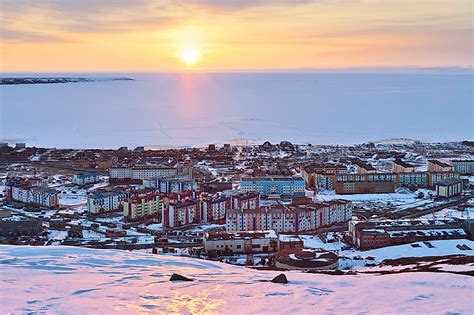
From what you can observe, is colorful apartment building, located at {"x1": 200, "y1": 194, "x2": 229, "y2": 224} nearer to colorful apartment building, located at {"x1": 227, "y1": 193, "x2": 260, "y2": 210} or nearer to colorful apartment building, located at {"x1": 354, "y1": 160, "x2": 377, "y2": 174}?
colorful apartment building, located at {"x1": 227, "y1": 193, "x2": 260, "y2": 210}

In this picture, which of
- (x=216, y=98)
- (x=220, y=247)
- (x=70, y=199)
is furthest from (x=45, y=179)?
(x=216, y=98)

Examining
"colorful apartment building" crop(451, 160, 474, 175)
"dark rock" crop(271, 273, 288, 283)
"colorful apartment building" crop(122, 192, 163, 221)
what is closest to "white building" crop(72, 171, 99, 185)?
"colorful apartment building" crop(122, 192, 163, 221)

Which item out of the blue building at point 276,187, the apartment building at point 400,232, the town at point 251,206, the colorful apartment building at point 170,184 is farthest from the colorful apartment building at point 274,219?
the colorful apartment building at point 170,184

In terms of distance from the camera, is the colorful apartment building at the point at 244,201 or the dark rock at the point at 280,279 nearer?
the dark rock at the point at 280,279

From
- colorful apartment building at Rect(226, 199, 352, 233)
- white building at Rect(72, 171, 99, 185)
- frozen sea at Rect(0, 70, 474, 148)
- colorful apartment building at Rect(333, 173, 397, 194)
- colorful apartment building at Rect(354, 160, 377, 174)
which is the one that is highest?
frozen sea at Rect(0, 70, 474, 148)

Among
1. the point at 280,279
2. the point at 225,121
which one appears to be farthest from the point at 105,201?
the point at 225,121

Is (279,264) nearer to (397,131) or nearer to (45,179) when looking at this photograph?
(45,179)

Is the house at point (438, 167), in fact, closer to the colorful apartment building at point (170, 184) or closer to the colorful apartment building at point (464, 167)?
the colorful apartment building at point (464, 167)
